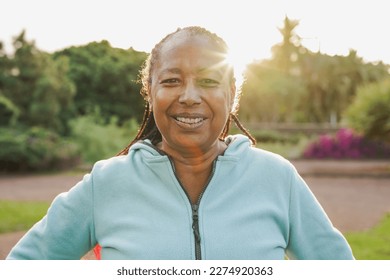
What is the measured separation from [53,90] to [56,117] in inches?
32.6

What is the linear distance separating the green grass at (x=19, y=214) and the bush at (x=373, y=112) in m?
7.57

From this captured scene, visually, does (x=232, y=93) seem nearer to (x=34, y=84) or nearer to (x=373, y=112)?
(x=373, y=112)

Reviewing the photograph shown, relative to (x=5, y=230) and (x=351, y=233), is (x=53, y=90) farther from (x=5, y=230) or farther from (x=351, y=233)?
(x=351, y=233)

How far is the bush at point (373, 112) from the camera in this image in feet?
41.6

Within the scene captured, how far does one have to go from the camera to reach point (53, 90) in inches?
603

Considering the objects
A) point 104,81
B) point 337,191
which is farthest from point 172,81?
point 104,81

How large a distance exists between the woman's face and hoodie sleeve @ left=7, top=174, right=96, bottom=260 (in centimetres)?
25

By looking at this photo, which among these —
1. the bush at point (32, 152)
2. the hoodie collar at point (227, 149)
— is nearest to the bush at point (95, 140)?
the bush at point (32, 152)

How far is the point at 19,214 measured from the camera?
640cm

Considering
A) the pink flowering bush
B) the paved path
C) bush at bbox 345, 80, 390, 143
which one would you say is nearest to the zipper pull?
the paved path

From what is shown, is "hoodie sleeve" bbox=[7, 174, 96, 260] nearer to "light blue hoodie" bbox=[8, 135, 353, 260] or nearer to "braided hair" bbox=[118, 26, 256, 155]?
"light blue hoodie" bbox=[8, 135, 353, 260]

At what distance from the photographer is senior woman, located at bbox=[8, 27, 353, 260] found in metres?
1.53

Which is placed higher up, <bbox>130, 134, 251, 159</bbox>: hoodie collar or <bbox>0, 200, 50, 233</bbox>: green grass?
<bbox>130, 134, 251, 159</bbox>: hoodie collar
